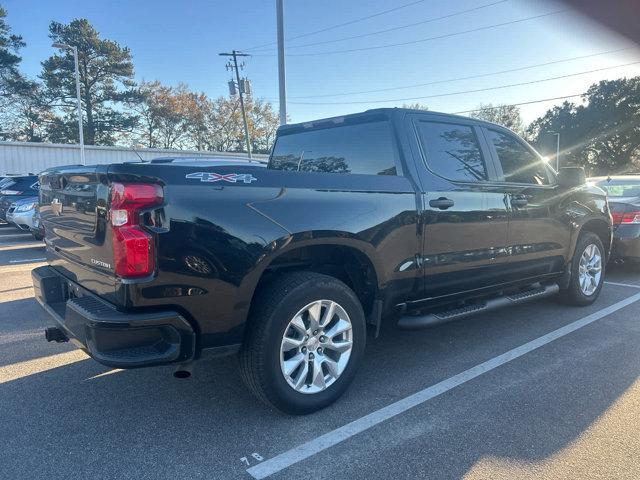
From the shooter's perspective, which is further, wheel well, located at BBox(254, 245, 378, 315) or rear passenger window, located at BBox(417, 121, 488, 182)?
rear passenger window, located at BBox(417, 121, 488, 182)

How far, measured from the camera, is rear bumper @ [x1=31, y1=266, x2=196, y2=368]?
241cm

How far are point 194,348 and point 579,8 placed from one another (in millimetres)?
14157

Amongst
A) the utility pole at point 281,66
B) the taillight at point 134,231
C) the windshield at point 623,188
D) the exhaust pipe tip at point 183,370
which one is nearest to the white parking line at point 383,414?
the exhaust pipe tip at point 183,370

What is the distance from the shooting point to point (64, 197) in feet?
10.1

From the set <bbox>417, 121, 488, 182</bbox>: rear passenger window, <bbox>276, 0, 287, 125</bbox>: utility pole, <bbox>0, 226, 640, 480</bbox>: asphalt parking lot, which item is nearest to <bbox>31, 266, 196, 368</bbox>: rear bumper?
<bbox>0, 226, 640, 480</bbox>: asphalt parking lot

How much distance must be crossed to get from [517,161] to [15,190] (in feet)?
46.0

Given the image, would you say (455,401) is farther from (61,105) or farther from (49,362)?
(61,105)

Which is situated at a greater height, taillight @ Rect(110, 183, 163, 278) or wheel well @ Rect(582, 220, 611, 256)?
taillight @ Rect(110, 183, 163, 278)

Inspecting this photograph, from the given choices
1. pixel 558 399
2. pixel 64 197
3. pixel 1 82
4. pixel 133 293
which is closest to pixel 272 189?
pixel 133 293

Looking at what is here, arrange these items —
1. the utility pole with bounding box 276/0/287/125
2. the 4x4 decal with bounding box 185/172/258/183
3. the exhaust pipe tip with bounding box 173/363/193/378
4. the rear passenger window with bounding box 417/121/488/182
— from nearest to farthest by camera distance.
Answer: the 4x4 decal with bounding box 185/172/258/183
the exhaust pipe tip with bounding box 173/363/193/378
the rear passenger window with bounding box 417/121/488/182
the utility pole with bounding box 276/0/287/125

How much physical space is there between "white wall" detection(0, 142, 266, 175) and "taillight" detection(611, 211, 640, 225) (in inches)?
836

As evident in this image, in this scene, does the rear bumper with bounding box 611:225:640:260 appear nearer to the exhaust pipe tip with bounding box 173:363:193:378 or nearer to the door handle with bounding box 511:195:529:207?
the door handle with bounding box 511:195:529:207

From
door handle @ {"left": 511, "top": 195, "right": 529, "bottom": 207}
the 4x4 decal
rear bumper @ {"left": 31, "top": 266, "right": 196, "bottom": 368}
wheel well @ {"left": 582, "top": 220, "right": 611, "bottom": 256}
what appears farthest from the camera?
wheel well @ {"left": 582, "top": 220, "right": 611, "bottom": 256}

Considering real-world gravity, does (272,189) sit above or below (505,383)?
above
